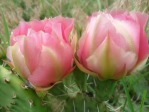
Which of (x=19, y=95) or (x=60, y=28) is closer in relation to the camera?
(x=60, y=28)

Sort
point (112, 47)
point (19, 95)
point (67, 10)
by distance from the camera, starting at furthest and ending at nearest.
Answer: point (67, 10) < point (19, 95) < point (112, 47)

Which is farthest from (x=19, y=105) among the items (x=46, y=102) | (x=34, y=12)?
(x=34, y=12)

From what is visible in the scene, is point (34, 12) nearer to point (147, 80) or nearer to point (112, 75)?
point (147, 80)

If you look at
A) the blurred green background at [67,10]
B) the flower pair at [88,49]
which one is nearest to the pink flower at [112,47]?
the flower pair at [88,49]

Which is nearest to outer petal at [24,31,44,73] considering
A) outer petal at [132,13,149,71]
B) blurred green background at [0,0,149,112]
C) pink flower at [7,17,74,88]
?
pink flower at [7,17,74,88]

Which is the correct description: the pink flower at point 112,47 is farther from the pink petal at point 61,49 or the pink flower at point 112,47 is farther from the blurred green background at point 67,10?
the blurred green background at point 67,10

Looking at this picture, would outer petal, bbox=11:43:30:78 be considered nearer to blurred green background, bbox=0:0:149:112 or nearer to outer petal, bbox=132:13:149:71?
outer petal, bbox=132:13:149:71

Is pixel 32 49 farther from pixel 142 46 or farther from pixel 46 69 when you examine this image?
pixel 142 46

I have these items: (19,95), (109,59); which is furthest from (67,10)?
(109,59)

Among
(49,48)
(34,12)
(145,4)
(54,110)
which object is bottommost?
(34,12)
